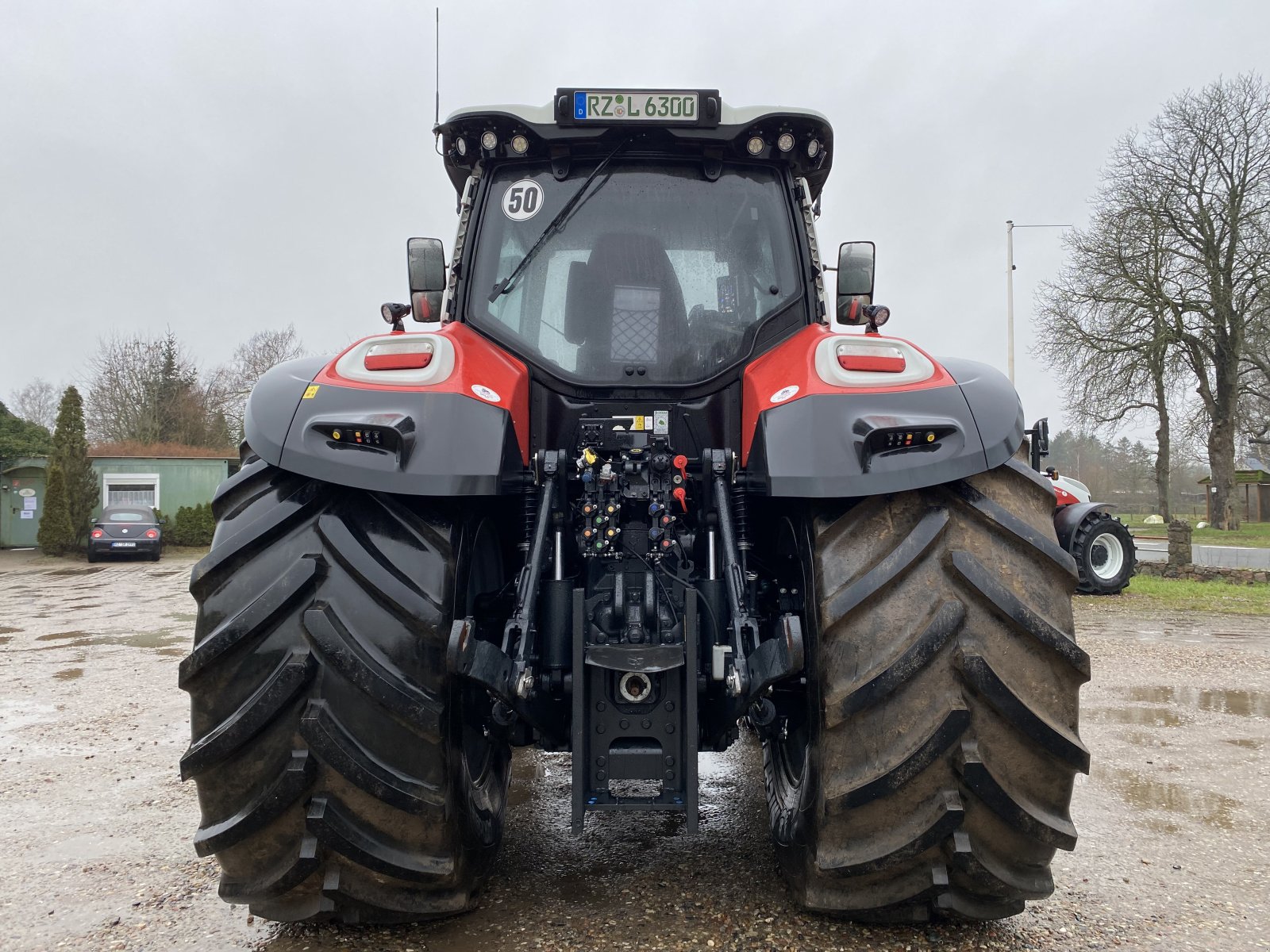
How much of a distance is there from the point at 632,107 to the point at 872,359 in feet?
3.96

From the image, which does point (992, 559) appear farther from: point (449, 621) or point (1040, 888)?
point (449, 621)

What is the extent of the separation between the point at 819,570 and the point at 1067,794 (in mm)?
827

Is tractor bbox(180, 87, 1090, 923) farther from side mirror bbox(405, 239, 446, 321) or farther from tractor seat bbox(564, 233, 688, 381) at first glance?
side mirror bbox(405, 239, 446, 321)

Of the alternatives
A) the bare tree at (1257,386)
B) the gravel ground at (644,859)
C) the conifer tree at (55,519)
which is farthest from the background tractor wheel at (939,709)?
the bare tree at (1257,386)

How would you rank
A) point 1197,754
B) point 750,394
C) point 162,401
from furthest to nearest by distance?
point 162,401 < point 1197,754 < point 750,394

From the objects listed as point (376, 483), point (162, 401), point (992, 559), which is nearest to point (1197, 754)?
point (992, 559)

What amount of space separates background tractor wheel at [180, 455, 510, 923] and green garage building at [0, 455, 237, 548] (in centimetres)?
2615

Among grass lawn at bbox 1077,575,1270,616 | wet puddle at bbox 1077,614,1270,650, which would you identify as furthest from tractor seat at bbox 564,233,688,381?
grass lawn at bbox 1077,575,1270,616

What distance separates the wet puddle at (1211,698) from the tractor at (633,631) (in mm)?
4362

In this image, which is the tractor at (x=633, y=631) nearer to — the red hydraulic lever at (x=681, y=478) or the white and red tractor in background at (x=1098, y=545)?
the red hydraulic lever at (x=681, y=478)

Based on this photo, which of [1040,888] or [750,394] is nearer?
[1040,888]

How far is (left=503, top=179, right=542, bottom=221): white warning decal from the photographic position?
10.3 ft

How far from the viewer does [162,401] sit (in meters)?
36.3

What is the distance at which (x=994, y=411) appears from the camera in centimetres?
238
